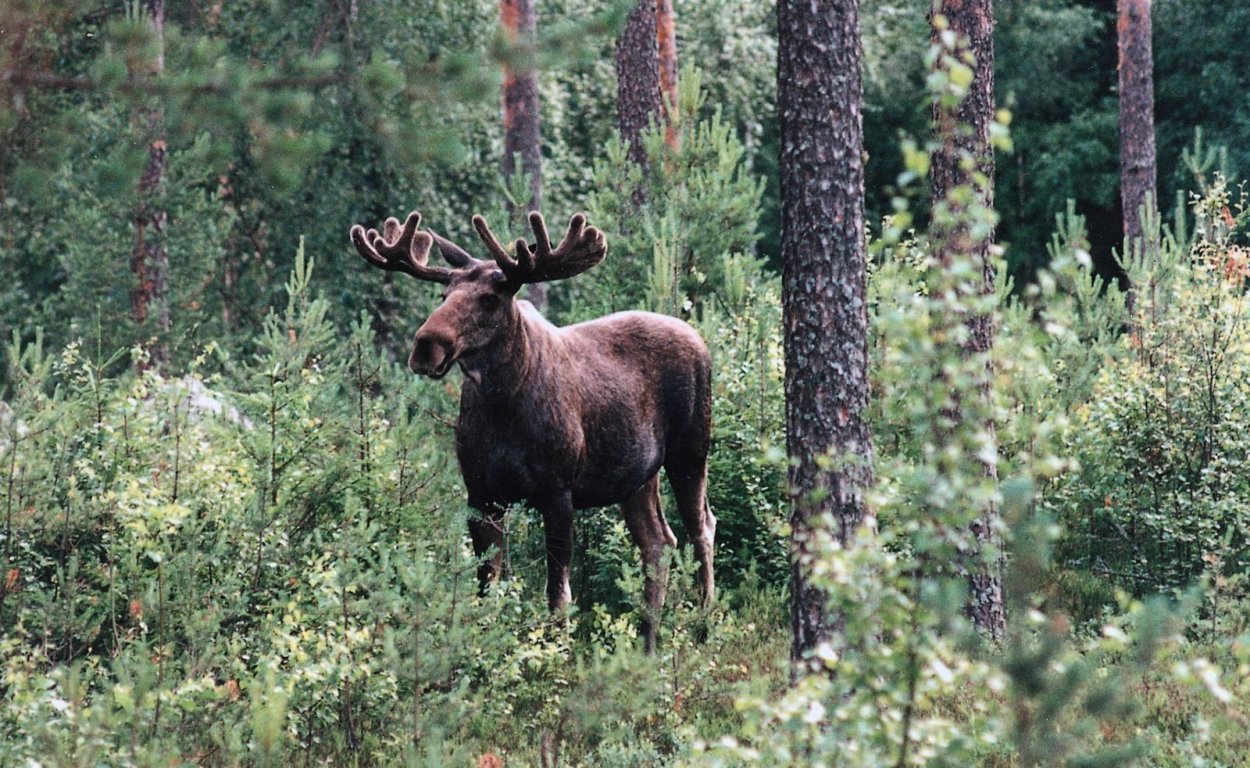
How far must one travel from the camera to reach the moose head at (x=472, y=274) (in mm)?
7660

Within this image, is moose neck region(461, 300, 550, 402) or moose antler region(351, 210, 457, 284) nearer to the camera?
moose neck region(461, 300, 550, 402)

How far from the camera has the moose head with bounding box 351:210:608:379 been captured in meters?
7.66

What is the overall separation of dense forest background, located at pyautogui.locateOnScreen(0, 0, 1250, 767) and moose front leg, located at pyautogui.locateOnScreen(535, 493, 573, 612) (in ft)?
0.71

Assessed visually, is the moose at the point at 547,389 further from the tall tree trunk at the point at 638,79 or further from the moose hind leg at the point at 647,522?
the tall tree trunk at the point at 638,79

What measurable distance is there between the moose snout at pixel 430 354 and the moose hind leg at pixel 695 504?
2558mm

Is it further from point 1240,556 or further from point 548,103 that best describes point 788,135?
point 548,103

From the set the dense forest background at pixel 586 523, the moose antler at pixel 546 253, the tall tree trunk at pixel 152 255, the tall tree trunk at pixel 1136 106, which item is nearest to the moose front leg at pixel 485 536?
the dense forest background at pixel 586 523

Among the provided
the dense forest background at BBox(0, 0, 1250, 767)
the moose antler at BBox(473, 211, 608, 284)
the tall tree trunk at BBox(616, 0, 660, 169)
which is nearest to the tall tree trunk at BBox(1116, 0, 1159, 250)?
the dense forest background at BBox(0, 0, 1250, 767)

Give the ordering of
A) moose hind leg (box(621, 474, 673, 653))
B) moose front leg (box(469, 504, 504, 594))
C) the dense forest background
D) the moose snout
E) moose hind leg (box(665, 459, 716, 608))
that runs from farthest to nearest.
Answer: moose hind leg (box(665, 459, 716, 608)) < moose hind leg (box(621, 474, 673, 653)) < moose front leg (box(469, 504, 504, 594)) < the moose snout < the dense forest background

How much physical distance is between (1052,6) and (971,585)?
28.8 meters

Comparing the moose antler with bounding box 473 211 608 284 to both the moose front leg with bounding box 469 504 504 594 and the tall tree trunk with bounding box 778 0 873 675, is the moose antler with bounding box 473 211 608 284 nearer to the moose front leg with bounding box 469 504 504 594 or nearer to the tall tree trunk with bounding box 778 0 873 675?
the moose front leg with bounding box 469 504 504 594

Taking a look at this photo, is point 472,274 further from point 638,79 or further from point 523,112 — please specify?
point 523,112

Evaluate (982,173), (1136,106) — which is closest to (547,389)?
(982,173)

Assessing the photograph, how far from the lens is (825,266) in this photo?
708cm
